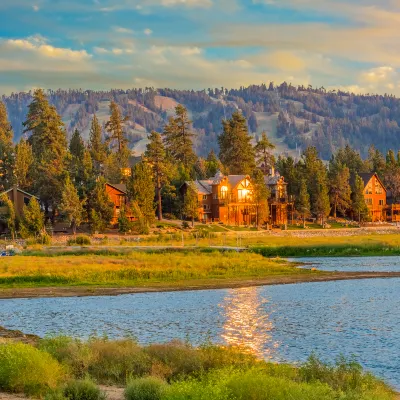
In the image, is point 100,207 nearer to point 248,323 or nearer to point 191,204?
point 191,204

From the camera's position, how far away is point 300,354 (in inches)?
1096

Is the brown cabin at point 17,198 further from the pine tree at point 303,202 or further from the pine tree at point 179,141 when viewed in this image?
the pine tree at point 303,202

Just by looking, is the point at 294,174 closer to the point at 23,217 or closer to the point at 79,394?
the point at 23,217

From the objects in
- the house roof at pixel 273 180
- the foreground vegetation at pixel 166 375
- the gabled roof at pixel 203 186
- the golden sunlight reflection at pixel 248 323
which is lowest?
the golden sunlight reflection at pixel 248 323

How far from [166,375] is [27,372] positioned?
414cm

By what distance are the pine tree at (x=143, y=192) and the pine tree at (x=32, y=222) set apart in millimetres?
14153

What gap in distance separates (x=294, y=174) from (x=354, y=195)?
12.4m

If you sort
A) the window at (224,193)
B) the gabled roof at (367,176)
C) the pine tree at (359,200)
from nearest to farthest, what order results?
the window at (224,193) < the pine tree at (359,200) < the gabled roof at (367,176)

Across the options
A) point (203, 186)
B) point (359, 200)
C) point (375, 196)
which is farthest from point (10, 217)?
point (375, 196)

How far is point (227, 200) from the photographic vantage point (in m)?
125

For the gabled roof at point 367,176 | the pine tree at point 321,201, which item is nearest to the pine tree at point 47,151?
the pine tree at point 321,201

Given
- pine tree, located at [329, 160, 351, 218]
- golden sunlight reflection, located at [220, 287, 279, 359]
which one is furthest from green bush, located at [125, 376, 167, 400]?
pine tree, located at [329, 160, 351, 218]

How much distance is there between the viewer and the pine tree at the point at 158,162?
118 metres

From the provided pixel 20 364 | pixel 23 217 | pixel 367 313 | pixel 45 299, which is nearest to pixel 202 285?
pixel 45 299
